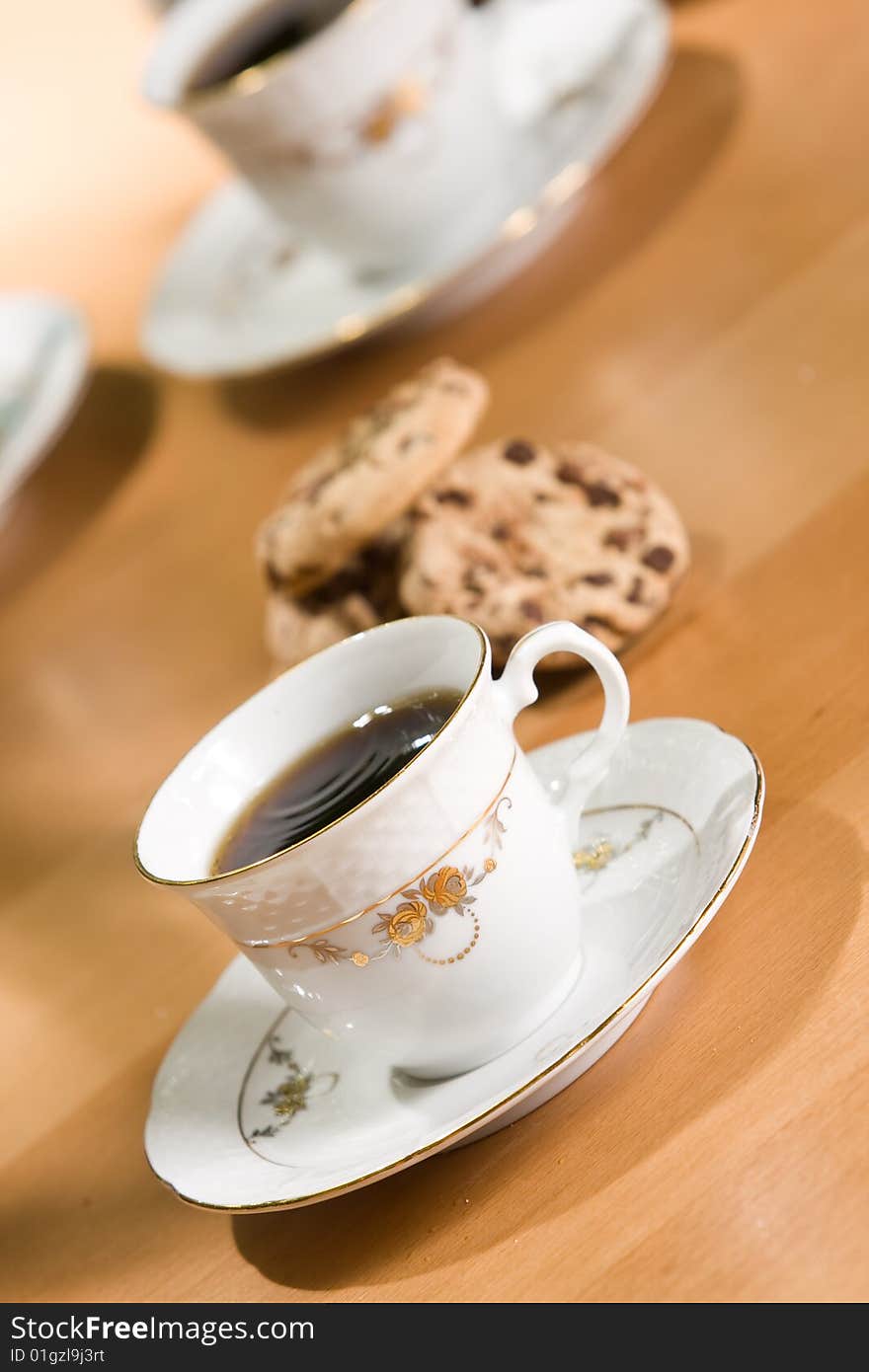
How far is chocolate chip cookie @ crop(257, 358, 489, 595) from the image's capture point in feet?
2.33

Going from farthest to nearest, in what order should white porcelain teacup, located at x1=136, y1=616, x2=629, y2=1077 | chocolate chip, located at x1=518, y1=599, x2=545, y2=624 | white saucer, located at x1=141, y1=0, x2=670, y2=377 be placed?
white saucer, located at x1=141, y1=0, x2=670, y2=377
chocolate chip, located at x1=518, y1=599, x2=545, y2=624
white porcelain teacup, located at x1=136, y1=616, x2=629, y2=1077

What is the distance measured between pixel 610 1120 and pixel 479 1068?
5 centimetres

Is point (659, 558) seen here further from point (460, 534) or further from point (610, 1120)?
point (610, 1120)

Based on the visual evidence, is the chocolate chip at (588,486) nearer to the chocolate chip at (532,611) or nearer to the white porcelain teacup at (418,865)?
the chocolate chip at (532,611)

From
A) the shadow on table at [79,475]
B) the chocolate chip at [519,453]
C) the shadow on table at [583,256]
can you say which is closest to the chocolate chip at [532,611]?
the chocolate chip at [519,453]

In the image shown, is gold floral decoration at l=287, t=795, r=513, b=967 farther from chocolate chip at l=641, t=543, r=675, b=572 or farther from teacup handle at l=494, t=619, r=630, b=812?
chocolate chip at l=641, t=543, r=675, b=572

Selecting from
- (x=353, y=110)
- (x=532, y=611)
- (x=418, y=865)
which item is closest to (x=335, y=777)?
(x=418, y=865)

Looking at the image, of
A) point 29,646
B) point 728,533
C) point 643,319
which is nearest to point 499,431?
point 643,319

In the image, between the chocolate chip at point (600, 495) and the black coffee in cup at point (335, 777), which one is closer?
the black coffee in cup at point (335, 777)

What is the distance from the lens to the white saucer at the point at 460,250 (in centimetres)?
102

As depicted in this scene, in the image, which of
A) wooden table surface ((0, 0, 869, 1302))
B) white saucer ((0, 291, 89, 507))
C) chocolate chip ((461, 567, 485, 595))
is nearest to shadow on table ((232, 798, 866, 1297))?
wooden table surface ((0, 0, 869, 1302))

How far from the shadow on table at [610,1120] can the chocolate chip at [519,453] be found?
1.02 feet

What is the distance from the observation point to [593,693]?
27.9 inches
